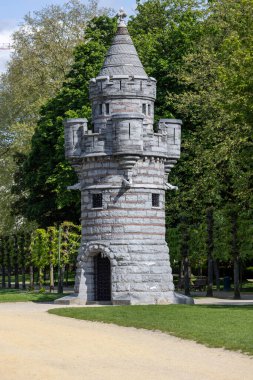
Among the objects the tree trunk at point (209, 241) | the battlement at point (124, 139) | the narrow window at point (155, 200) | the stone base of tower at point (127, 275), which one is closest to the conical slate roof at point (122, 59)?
the battlement at point (124, 139)

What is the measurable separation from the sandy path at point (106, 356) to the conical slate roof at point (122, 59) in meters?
16.0

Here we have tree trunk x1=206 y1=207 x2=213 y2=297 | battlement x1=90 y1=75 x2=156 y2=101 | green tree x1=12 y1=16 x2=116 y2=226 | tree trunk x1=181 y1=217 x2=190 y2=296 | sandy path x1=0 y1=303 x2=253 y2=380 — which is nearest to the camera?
sandy path x1=0 y1=303 x2=253 y2=380

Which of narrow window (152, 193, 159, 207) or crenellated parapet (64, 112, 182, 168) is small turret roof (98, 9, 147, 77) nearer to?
crenellated parapet (64, 112, 182, 168)

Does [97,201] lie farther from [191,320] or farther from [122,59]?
[191,320]

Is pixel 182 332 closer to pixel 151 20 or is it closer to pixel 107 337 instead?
pixel 107 337

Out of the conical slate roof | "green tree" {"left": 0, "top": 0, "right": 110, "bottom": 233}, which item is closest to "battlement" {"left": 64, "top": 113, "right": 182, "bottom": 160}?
the conical slate roof

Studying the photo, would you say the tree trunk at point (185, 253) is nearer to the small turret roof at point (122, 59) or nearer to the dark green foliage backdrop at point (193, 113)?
the dark green foliage backdrop at point (193, 113)

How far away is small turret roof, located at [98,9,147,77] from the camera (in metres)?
43.8

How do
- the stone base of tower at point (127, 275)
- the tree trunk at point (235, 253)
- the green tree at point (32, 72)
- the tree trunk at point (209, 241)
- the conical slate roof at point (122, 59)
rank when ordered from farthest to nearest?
the green tree at point (32, 72)
the tree trunk at point (209, 241)
the tree trunk at point (235, 253)
the conical slate roof at point (122, 59)
the stone base of tower at point (127, 275)

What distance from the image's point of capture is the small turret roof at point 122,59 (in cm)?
4375

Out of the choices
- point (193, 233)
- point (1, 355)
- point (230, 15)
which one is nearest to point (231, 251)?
point (193, 233)

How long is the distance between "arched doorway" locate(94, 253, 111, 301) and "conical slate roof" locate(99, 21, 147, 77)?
8963mm

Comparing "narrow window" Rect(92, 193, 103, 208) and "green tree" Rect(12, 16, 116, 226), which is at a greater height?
"green tree" Rect(12, 16, 116, 226)

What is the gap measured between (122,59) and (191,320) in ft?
54.3
